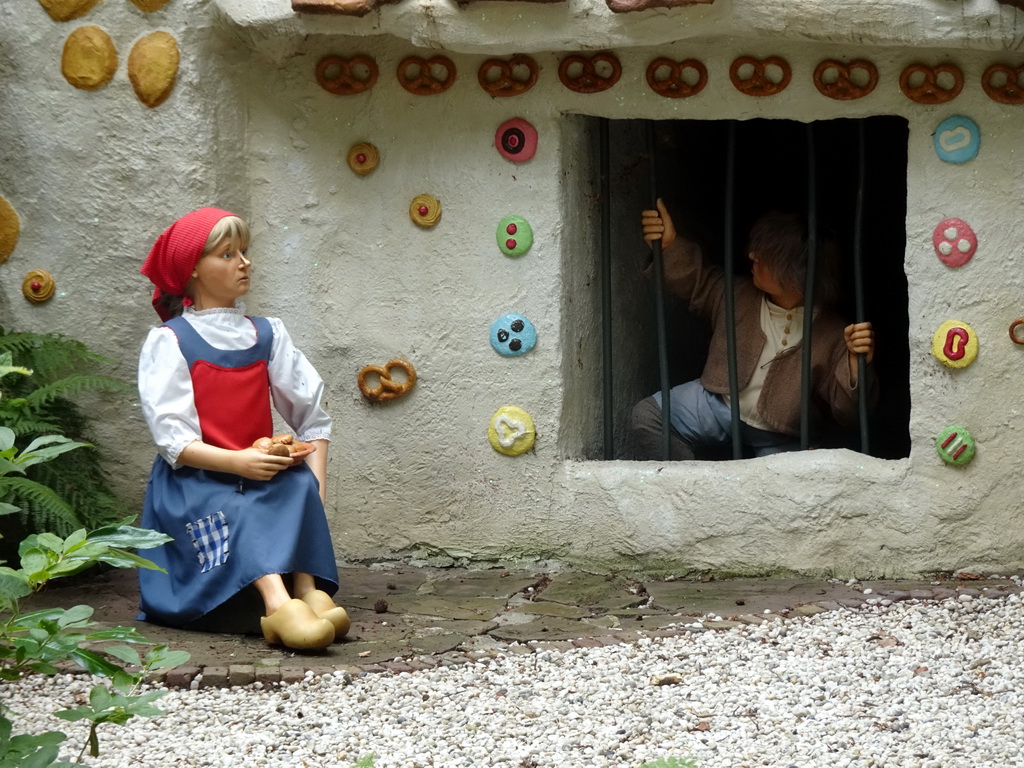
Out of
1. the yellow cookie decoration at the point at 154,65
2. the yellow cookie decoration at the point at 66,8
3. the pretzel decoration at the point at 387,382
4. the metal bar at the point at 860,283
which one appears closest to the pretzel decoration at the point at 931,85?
the metal bar at the point at 860,283

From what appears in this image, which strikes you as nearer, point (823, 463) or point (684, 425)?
point (823, 463)

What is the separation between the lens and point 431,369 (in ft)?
13.6

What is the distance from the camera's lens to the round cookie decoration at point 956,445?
12.5ft

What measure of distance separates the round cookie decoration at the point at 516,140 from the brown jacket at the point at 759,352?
0.65 meters

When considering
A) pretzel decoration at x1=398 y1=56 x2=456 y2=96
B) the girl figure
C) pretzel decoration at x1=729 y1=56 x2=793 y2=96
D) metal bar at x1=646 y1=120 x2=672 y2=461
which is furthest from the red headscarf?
pretzel decoration at x1=729 y1=56 x2=793 y2=96

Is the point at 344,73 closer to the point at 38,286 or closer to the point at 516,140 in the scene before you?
the point at 516,140

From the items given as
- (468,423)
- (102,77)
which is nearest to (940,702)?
(468,423)

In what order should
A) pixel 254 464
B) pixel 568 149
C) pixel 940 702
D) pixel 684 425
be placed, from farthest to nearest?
1. pixel 684 425
2. pixel 568 149
3. pixel 254 464
4. pixel 940 702

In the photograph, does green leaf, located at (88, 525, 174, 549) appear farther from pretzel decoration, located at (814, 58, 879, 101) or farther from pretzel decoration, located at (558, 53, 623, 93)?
pretzel decoration, located at (814, 58, 879, 101)

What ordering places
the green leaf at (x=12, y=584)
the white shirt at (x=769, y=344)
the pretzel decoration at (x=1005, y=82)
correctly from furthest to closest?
the white shirt at (x=769, y=344)
the pretzel decoration at (x=1005, y=82)
the green leaf at (x=12, y=584)

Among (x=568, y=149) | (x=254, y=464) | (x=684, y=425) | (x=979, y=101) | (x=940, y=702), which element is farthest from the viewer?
(x=684, y=425)

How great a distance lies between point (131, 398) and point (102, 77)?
0.97m

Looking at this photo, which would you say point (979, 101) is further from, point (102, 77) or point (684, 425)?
point (102, 77)

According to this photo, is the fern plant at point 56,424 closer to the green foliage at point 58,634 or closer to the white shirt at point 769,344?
the green foliage at point 58,634
